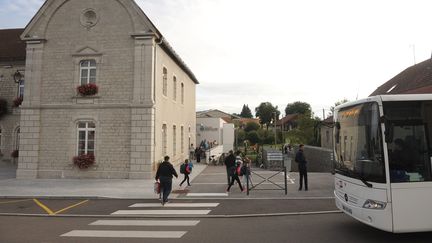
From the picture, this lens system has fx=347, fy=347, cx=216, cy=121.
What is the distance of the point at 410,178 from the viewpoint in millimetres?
6383

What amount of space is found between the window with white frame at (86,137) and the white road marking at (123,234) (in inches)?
439

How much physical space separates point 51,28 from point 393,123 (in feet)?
60.9

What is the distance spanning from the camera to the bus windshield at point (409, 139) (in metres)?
6.38

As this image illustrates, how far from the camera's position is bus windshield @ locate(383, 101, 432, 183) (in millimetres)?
6375

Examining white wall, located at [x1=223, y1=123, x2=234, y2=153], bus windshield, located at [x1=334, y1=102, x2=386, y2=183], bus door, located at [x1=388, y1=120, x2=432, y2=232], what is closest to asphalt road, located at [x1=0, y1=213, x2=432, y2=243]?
bus door, located at [x1=388, y1=120, x2=432, y2=232]

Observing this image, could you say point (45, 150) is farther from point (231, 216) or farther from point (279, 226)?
point (279, 226)

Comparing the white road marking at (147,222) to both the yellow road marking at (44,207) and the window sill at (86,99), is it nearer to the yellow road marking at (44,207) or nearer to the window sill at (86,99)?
the yellow road marking at (44,207)

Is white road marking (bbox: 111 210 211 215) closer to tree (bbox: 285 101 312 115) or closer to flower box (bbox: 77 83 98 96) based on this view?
flower box (bbox: 77 83 98 96)

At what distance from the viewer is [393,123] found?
6527 millimetres

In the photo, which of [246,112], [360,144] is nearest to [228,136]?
[360,144]

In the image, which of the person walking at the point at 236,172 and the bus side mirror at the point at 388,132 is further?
the person walking at the point at 236,172

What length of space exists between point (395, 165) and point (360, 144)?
81cm

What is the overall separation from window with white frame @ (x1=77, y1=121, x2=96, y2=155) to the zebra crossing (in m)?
8.06

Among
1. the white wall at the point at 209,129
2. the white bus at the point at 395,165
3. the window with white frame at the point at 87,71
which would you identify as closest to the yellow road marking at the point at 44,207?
the window with white frame at the point at 87,71
